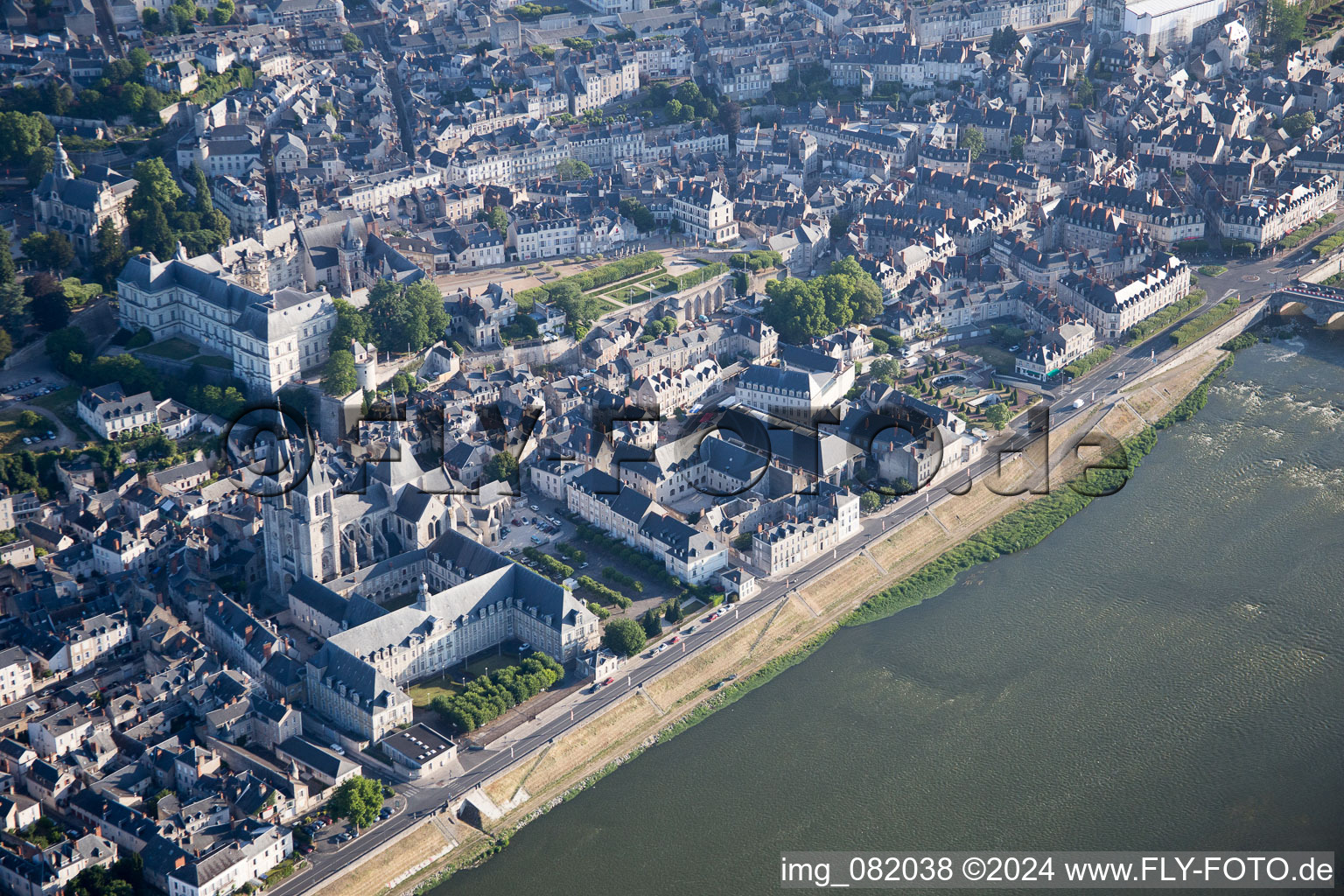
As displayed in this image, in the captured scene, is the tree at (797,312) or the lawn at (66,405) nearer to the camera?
the lawn at (66,405)

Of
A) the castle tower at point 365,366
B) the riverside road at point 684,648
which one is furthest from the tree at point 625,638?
the castle tower at point 365,366

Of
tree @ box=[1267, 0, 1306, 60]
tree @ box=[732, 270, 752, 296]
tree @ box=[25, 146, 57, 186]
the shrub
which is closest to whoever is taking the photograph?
the shrub

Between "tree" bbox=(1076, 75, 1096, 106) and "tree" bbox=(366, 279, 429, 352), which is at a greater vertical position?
"tree" bbox=(1076, 75, 1096, 106)

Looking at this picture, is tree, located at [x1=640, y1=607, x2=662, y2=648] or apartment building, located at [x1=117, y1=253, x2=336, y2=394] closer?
tree, located at [x1=640, y1=607, x2=662, y2=648]

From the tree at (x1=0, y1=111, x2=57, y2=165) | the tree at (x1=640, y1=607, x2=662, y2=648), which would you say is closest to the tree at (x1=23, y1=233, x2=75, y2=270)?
the tree at (x1=0, y1=111, x2=57, y2=165)

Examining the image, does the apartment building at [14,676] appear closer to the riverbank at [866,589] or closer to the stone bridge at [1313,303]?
the riverbank at [866,589]

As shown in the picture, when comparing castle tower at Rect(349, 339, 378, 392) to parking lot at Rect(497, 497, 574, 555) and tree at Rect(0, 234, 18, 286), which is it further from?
tree at Rect(0, 234, 18, 286)

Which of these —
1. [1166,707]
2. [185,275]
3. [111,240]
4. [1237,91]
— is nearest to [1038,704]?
[1166,707]
